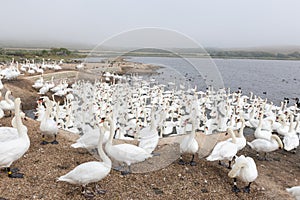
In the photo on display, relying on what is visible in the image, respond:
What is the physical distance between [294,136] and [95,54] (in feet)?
32.0

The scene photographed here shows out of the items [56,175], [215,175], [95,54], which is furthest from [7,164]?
[215,175]

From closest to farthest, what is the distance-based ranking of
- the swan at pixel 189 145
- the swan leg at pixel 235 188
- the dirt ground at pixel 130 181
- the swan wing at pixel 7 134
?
the dirt ground at pixel 130 181
the swan leg at pixel 235 188
the swan wing at pixel 7 134
the swan at pixel 189 145

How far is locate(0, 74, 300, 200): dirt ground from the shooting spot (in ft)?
20.3

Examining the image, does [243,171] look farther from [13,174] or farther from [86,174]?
[13,174]

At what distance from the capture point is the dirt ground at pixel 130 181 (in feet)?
20.3

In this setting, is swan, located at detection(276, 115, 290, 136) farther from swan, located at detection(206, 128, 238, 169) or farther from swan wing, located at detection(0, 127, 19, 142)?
swan wing, located at detection(0, 127, 19, 142)

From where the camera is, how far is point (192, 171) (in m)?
8.04

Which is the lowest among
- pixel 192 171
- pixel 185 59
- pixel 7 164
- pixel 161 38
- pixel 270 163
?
pixel 270 163

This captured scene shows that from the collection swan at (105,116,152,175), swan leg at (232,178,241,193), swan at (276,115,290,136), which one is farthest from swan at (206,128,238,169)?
swan at (276,115,290,136)

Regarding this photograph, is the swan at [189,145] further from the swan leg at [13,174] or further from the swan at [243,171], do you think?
the swan leg at [13,174]

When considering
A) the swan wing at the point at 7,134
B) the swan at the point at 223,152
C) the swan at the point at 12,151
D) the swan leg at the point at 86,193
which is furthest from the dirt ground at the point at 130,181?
the swan wing at the point at 7,134

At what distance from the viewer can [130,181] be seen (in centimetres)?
705

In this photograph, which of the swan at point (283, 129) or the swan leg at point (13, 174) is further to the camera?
the swan at point (283, 129)

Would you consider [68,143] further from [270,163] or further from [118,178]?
[270,163]
